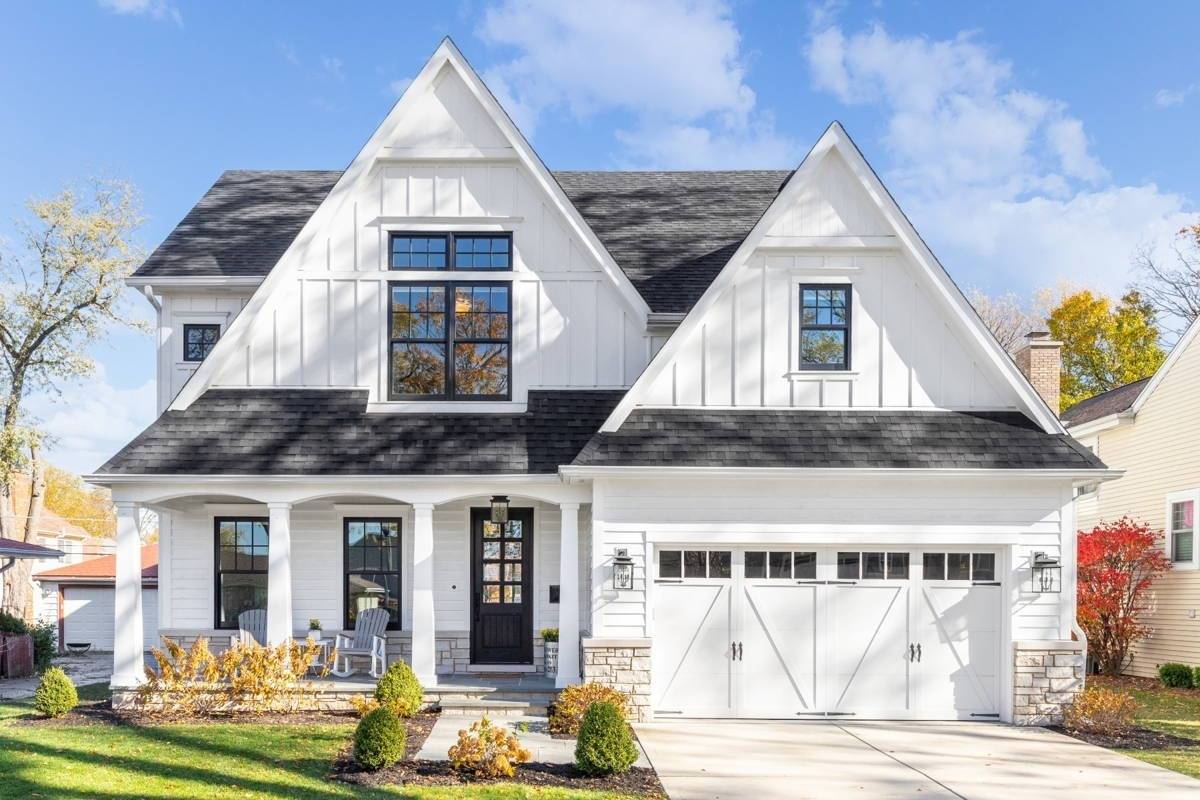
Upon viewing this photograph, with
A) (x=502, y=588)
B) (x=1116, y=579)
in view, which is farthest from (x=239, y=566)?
(x=1116, y=579)

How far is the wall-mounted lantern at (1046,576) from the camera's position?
11758 millimetres

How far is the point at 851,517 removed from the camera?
11914 millimetres

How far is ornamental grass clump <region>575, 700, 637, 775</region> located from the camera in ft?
28.1

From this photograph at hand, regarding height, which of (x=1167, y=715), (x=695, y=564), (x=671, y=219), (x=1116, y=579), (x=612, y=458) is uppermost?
(x=671, y=219)

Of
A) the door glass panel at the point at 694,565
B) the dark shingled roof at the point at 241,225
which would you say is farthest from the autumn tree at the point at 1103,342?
the dark shingled roof at the point at 241,225

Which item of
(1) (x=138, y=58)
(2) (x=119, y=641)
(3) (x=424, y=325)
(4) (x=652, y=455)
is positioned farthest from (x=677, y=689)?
(1) (x=138, y=58)

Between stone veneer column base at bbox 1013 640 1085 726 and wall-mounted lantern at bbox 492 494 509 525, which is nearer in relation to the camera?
stone veneer column base at bbox 1013 640 1085 726

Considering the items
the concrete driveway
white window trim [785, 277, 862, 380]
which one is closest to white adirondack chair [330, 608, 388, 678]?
the concrete driveway

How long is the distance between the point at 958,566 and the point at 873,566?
3.74ft

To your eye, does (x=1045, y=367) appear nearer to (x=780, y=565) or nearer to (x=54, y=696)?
(x=780, y=565)

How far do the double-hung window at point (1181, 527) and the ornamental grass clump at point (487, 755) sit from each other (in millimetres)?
14685

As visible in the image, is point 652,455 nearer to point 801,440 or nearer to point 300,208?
point 801,440

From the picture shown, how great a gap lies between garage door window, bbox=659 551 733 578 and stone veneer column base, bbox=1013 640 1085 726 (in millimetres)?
3881

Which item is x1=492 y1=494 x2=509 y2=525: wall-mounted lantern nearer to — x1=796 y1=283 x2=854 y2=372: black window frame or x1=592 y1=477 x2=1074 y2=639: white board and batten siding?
x1=592 y1=477 x2=1074 y2=639: white board and batten siding
